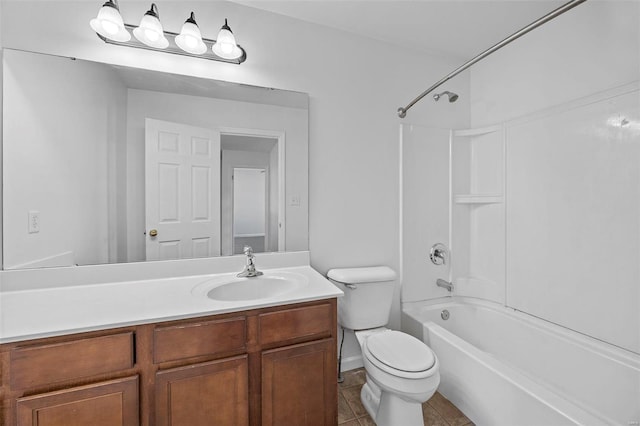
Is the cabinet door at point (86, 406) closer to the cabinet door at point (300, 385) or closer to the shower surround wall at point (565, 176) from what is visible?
the cabinet door at point (300, 385)

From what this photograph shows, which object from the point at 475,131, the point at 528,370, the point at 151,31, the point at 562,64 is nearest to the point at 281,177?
the point at 151,31

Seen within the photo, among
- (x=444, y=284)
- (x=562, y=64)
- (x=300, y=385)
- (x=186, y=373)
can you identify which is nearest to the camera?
(x=186, y=373)

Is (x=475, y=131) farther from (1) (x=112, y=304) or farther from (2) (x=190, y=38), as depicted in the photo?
(1) (x=112, y=304)

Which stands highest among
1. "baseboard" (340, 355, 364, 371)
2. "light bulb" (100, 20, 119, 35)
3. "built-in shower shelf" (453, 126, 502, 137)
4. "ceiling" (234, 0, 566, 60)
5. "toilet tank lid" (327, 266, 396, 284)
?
"ceiling" (234, 0, 566, 60)

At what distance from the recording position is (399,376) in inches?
50.6

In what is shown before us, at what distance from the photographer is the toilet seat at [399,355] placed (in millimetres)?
1297

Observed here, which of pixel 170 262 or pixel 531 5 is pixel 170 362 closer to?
pixel 170 262

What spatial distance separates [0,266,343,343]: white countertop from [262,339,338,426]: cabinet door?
0.24m

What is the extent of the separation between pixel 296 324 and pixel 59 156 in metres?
1.39

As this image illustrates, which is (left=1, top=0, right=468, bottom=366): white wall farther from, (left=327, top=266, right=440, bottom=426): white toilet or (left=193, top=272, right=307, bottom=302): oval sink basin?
(left=193, top=272, right=307, bottom=302): oval sink basin

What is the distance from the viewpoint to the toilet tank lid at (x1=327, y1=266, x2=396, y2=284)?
67.6 inches

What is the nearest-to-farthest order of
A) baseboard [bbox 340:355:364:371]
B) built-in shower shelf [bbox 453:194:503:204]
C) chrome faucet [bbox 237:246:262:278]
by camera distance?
chrome faucet [bbox 237:246:262:278], baseboard [bbox 340:355:364:371], built-in shower shelf [bbox 453:194:503:204]

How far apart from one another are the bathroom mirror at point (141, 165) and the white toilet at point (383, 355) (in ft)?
1.51

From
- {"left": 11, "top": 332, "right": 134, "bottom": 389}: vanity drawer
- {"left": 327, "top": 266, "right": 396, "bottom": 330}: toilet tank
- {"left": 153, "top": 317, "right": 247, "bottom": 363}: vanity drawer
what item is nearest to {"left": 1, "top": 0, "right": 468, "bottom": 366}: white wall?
{"left": 327, "top": 266, "right": 396, "bottom": 330}: toilet tank
